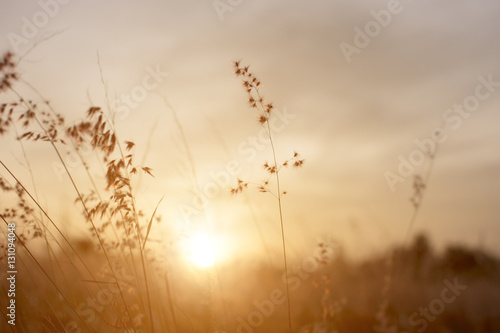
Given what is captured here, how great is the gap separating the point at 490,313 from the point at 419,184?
325 centimetres

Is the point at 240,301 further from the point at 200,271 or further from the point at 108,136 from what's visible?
the point at 108,136

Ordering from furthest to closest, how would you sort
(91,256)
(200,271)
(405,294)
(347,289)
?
1. (347,289)
2. (405,294)
3. (91,256)
4. (200,271)

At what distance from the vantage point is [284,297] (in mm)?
4914

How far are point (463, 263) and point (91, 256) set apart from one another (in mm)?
9203

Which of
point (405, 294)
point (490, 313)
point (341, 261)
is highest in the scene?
point (341, 261)

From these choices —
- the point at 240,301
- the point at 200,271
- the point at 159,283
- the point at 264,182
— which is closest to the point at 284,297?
the point at 240,301

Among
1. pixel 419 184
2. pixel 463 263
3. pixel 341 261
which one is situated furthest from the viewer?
pixel 463 263

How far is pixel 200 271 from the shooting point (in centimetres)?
402

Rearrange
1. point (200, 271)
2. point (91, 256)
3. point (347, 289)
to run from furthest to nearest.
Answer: point (347, 289)
point (91, 256)
point (200, 271)

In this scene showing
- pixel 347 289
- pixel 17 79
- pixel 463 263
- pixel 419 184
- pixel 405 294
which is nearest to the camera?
pixel 17 79

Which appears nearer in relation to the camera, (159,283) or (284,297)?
(159,283)

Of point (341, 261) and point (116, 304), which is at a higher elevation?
point (341, 261)

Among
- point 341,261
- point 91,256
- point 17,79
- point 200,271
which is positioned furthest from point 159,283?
point 341,261

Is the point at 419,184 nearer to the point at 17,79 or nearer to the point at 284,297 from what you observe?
the point at 284,297
